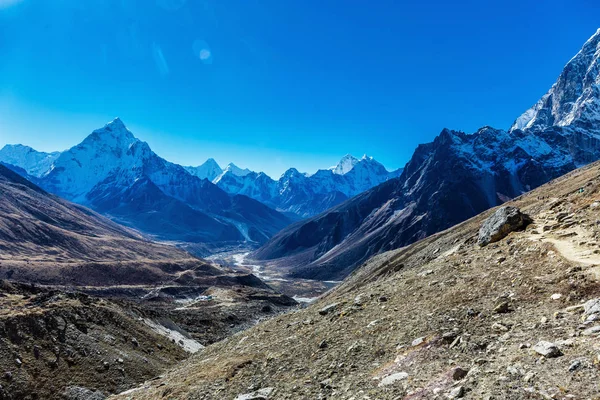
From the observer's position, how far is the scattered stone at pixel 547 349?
35.6 feet

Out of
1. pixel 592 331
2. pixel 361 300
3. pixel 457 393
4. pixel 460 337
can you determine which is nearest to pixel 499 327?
pixel 460 337

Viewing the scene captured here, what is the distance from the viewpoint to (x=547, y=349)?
11055mm

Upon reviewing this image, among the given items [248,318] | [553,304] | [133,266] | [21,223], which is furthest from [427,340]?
[21,223]

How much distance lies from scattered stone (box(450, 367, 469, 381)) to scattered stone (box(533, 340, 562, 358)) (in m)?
2.13

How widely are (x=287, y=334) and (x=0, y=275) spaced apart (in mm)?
142385

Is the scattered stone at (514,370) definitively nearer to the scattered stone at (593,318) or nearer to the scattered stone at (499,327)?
the scattered stone at (499,327)

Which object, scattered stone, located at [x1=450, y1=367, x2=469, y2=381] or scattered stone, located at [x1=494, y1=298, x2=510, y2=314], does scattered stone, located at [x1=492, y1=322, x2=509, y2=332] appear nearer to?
scattered stone, located at [x1=494, y1=298, x2=510, y2=314]

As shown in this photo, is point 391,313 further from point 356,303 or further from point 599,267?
point 599,267

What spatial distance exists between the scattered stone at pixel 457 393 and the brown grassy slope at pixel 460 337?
0.13 metres

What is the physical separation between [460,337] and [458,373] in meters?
2.71

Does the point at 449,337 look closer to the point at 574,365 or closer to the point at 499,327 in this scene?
the point at 499,327

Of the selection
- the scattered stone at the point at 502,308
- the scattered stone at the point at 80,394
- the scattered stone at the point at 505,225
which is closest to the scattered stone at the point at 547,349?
the scattered stone at the point at 502,308

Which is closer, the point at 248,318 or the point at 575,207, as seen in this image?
the point at 575,207

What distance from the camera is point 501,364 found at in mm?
11305
